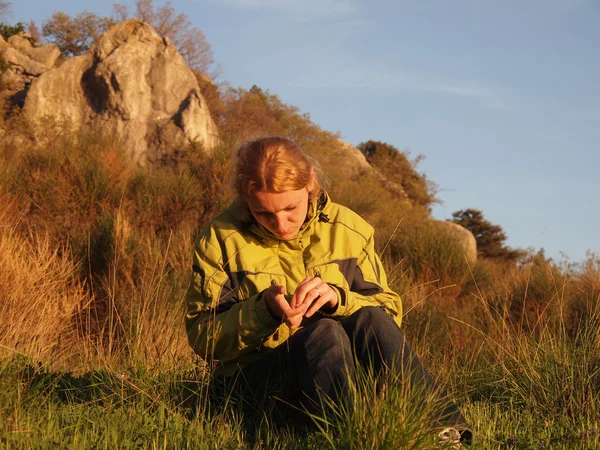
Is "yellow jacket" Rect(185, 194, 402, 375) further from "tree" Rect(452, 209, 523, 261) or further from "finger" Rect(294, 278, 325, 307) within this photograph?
"tree" Rect(452, 209, 523, 261)

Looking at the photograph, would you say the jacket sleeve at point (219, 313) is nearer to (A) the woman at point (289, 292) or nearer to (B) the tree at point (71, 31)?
(A) the woman at point (289, 292)

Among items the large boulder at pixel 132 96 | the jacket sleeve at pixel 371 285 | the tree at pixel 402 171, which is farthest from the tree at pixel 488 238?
the jacket sleeve at pixel 371 285

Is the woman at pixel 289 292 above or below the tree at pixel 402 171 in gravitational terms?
below

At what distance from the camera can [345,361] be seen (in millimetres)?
2713

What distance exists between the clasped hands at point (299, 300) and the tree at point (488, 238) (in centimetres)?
1969

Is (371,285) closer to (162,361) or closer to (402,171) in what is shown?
(162,361)

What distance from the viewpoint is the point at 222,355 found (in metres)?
3.27

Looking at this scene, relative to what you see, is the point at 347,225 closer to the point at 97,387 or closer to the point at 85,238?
the point at 97,387

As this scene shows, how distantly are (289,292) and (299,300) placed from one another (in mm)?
469

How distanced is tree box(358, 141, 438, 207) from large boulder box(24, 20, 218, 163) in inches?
378

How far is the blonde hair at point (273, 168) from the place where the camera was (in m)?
3.20

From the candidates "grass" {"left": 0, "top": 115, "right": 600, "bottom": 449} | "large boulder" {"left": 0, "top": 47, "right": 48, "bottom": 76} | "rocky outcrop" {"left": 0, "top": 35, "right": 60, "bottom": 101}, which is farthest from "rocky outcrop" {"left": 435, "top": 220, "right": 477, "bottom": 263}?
"large boulder" {"left": 0, "top": 47, "right": 48, "bottom": 76}

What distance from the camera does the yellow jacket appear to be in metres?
3.13

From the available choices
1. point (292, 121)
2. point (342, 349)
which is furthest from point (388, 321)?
point (292, 121)
